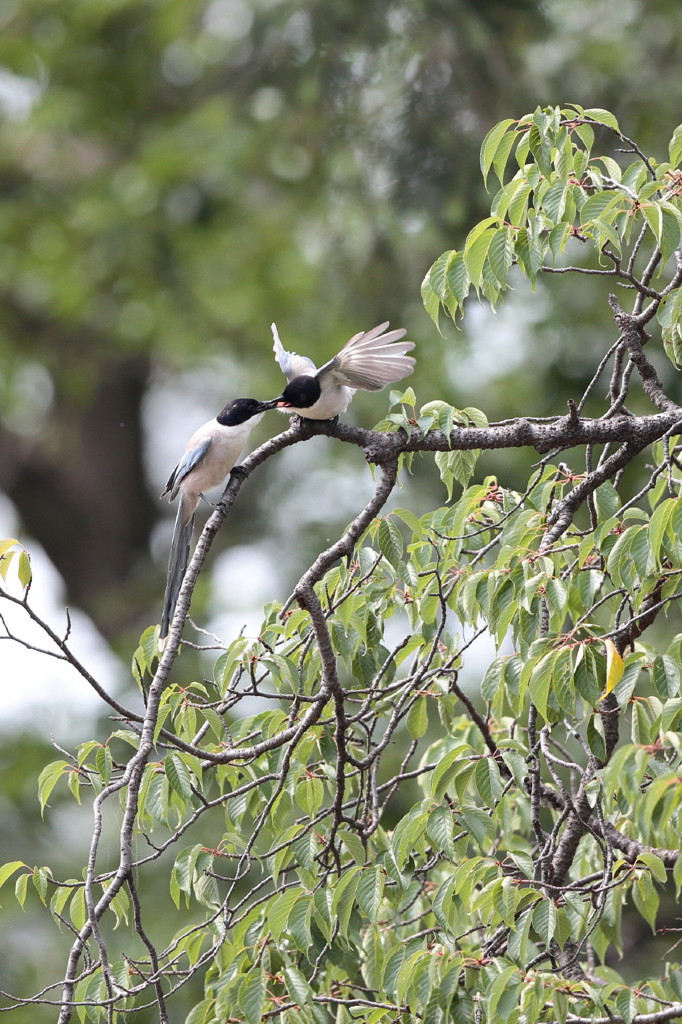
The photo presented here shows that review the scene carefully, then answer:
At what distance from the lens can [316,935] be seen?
7.75 ft

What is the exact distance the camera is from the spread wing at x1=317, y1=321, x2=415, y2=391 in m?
2.42

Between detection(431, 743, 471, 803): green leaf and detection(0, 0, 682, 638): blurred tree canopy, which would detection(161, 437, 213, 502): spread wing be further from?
detection(0, 0, 682, 638): blurred tree canopy

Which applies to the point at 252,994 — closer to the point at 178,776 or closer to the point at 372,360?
the point at 178,776

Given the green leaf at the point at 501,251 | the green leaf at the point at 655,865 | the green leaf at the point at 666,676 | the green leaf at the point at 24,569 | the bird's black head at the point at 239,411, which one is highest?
the bird's black head at the point at 239,411

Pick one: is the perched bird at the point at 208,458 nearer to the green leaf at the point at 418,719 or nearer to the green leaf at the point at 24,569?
the green leaf at the point at 418,719

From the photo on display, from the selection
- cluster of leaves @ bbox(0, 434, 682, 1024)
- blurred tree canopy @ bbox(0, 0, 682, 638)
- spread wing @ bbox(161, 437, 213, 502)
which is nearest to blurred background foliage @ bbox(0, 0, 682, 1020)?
blurred tree canopy @ bbox(0, 0, 682, 638)

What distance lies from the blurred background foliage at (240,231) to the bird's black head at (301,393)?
10.8 ft

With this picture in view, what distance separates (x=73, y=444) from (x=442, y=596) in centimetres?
716

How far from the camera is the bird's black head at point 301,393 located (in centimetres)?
240

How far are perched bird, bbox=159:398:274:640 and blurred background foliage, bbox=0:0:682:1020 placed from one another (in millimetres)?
2850

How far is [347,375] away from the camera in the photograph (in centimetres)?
250

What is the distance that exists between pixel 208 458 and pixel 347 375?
1.85 ft

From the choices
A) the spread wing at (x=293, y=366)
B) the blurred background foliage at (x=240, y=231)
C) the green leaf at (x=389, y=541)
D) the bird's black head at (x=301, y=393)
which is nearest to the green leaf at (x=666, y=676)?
the green leaf at (x=389, y=541)

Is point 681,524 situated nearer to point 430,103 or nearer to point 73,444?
point 430,103
